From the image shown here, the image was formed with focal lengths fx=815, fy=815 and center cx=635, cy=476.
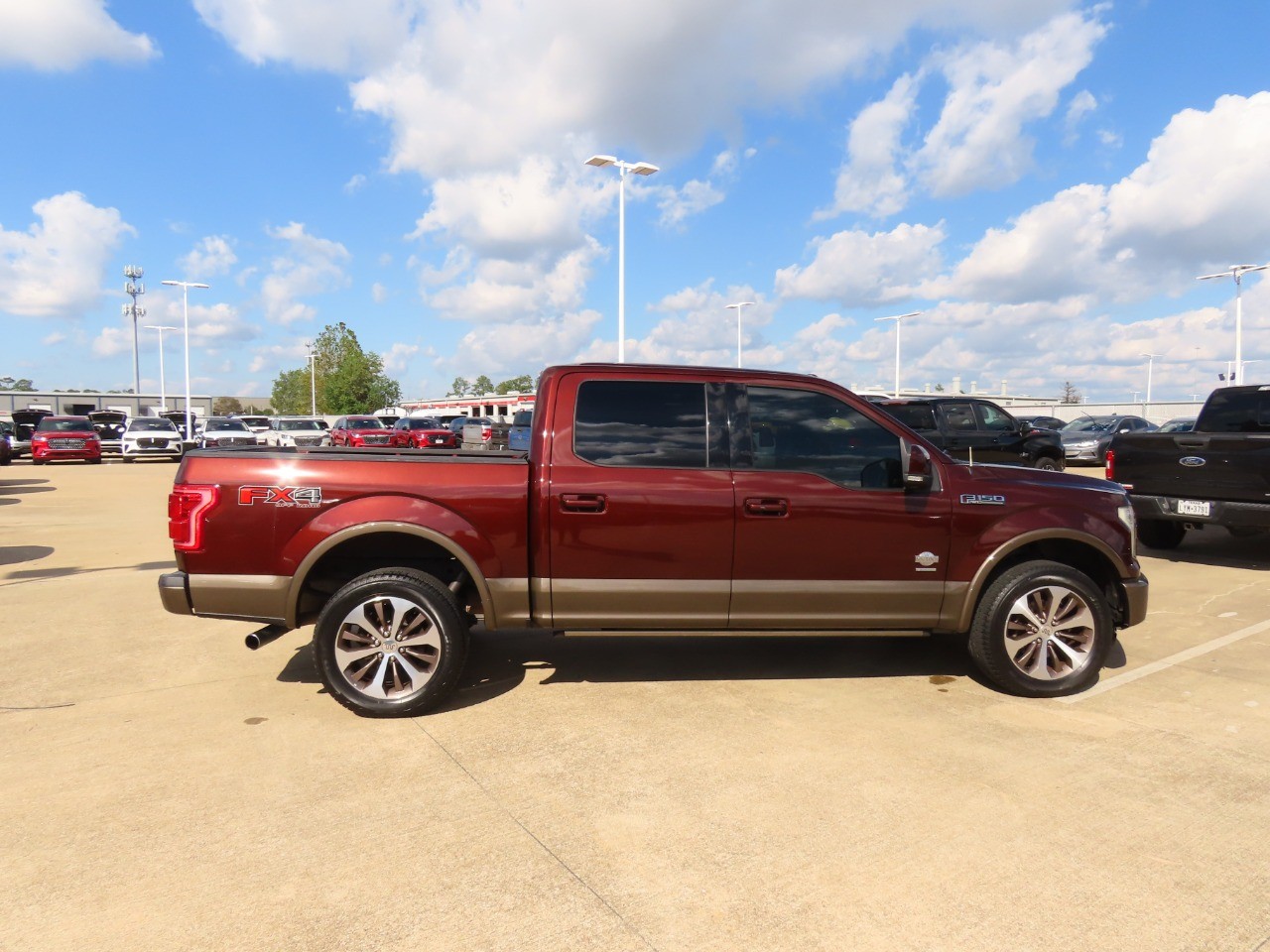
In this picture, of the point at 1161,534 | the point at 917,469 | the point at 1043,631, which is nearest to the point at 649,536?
the point at 917,469

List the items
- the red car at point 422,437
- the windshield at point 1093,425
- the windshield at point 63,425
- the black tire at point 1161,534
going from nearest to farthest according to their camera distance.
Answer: the black tire at point 1161,534 → the red car at point 422,437 → the windshield at point 1093,425 → the windshield at point 63,425

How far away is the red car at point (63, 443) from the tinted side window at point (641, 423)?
29.5 metres

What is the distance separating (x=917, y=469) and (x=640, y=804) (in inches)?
93.5

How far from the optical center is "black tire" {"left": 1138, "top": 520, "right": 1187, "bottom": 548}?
9.56 m

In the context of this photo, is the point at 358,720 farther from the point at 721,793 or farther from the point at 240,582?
the point at 721,793

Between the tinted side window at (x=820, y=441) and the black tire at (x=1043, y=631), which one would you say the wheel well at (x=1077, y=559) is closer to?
the black tire at (x=1043, y=631)

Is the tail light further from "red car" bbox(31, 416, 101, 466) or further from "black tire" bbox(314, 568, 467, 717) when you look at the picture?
"red car" bbox(31, 416, 101, 466)

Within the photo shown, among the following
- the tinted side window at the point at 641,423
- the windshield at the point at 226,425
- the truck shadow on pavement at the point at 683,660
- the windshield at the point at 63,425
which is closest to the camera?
the tinted side window at the point at 641,423

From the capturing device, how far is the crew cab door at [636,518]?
444 centimetres

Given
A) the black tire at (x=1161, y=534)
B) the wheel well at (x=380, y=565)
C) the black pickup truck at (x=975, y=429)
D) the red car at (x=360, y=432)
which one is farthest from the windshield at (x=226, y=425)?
the black tire at (x=1161, y=534)

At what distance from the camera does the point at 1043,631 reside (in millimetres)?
4742

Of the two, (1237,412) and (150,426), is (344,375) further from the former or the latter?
(1237,412)

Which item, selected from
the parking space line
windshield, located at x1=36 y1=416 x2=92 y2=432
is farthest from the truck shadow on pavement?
windshield, located at x1=36 y1=416 x2=92 y2=432

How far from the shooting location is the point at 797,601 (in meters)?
4.59
